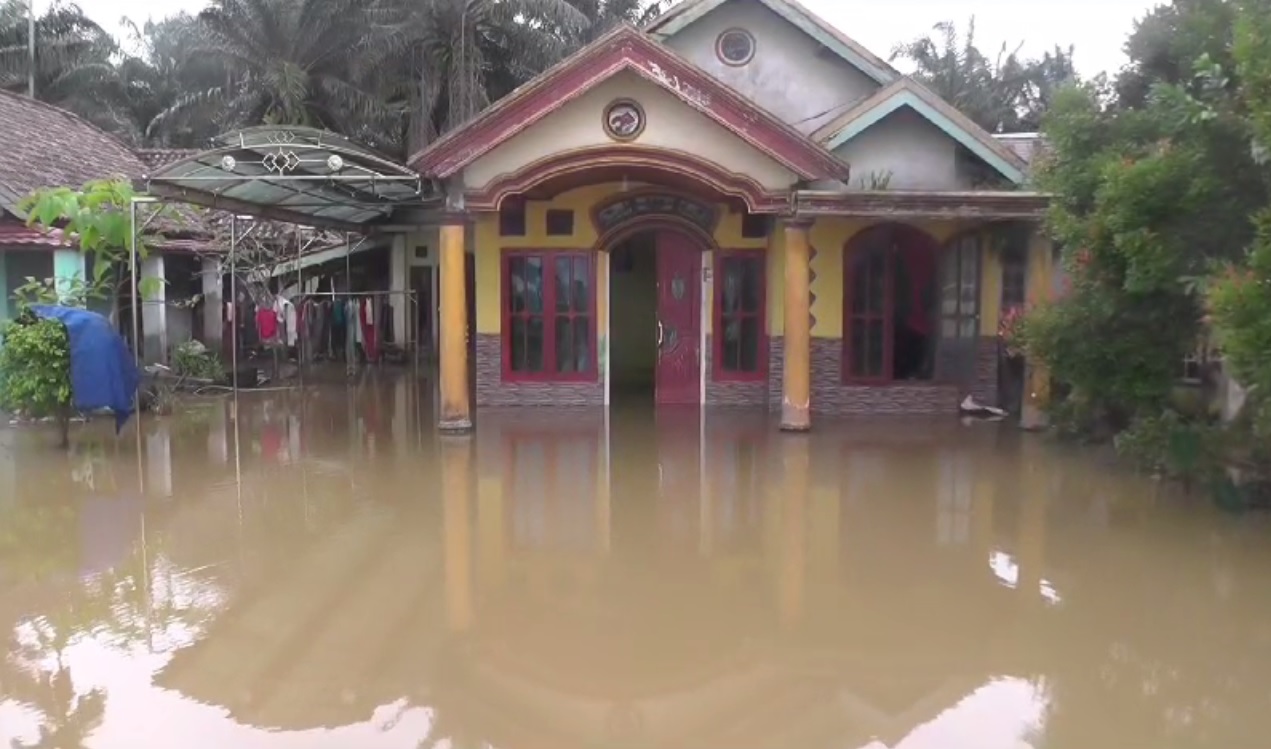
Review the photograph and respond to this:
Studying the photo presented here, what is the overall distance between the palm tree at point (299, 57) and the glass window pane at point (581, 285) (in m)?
15.0

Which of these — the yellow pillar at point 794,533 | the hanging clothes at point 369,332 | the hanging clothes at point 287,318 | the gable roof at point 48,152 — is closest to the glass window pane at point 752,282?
the yellow pillar at point 794,533

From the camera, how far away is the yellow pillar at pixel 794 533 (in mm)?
6465

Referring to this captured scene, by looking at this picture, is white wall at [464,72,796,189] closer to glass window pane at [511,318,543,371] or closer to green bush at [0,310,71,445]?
glass window pane at [511,318,543,371]

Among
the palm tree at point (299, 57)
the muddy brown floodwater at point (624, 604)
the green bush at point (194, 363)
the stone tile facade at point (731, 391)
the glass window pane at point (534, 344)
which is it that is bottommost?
the muddy brown floodwater at point (624, 604)

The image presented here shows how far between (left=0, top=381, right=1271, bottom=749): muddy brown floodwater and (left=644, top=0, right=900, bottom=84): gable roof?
6.44 meters

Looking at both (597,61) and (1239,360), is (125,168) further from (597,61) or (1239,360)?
(1239,360)

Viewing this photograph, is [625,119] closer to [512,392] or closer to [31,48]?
[512,392]

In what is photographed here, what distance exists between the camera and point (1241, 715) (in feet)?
16.2

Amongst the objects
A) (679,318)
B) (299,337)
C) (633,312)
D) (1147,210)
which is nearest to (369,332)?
(299,337)

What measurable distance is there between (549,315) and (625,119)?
3.31 m

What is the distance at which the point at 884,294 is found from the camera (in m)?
14.6

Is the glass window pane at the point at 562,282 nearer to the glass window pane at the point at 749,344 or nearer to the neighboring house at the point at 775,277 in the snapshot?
the neighboring house at the point at 775,277

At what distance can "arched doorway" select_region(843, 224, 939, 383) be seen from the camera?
14.5 meters

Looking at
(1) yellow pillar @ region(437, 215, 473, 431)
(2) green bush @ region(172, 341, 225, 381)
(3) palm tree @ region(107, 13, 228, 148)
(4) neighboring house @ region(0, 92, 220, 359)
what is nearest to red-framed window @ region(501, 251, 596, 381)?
(1) yellow pillar @ region(437, 215, 473, 431)
